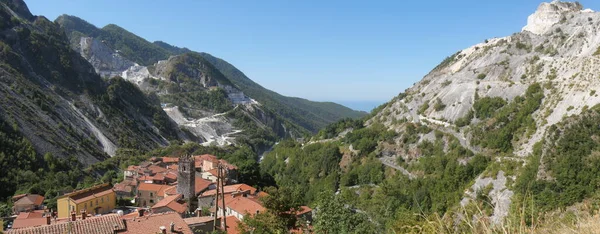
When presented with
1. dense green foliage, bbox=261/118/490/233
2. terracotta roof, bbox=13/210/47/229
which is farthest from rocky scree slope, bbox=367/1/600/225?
terracotta roof, bbox=13/210/47/229

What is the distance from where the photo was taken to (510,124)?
41.7 meters

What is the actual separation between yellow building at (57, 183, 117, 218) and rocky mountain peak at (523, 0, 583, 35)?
78963mm

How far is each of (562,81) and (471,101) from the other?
1108cm

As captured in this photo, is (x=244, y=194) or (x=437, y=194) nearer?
(x=244, y=194)

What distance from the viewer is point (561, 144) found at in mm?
31047

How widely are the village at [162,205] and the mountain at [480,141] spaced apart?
6.92 meters

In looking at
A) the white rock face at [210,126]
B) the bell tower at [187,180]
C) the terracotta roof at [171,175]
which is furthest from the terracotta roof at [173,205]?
the white rock face at [210,126]

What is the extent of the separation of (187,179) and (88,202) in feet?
25.5

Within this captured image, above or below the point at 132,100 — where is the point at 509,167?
below

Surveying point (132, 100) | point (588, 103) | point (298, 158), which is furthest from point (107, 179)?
point (132, 100)

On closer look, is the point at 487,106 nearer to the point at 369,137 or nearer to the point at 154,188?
the point at 369,137

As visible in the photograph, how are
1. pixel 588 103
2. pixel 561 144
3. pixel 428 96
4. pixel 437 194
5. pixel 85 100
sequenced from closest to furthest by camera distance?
pixel 561 144, pixel 588 103, pixel 437 194, pixel 428 96, pixel 85 100

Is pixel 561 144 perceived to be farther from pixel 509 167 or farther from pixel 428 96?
pixel 428 96

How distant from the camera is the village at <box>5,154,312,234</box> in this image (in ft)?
70.2
